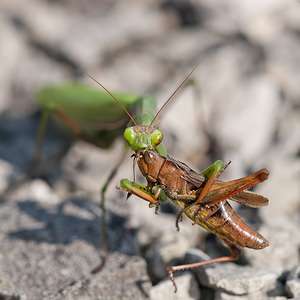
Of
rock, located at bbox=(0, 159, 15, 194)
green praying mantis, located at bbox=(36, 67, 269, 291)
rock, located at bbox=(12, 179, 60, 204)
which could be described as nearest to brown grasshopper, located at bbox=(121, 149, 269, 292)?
green praying mantis, located at bbox=(36, 67, 269, 291)

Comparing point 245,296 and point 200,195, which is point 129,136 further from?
point 245,296

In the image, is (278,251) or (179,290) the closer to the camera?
(179,290)

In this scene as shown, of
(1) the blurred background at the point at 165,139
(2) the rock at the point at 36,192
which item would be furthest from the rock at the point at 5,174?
(2) the rock at the point at 36,192

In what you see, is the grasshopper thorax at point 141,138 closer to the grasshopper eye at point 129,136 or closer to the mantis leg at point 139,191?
the grasshopper eye at point 129,136

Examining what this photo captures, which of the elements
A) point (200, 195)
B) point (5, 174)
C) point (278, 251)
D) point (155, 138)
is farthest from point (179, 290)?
point (5, 174)

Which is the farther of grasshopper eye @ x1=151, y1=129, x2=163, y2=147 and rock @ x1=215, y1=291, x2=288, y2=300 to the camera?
grasshopper eye @ x1=151, y1=129, x2=163, y2=147

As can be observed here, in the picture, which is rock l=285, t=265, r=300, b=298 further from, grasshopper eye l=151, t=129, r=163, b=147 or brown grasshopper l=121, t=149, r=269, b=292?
grasshopper eye l=151, t=129, r=163, b=147
